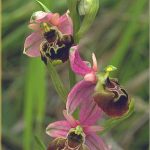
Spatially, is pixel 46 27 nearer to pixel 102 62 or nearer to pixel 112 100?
pixel 112 100

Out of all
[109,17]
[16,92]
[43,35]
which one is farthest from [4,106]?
[43,35]

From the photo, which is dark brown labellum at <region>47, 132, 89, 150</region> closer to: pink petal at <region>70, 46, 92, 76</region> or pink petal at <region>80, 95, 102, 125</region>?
pink petal at <region>80, 95, 102, 125</region>

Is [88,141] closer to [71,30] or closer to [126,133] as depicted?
[71,30]

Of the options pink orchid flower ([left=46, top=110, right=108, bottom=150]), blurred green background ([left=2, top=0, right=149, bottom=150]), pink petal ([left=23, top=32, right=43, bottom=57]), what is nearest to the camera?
pink orchid flower ([left=46, top=110, right=108, bottom=150])

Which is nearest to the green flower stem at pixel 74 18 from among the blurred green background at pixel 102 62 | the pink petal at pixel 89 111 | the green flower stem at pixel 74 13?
the green flower stem at pixel 74 13

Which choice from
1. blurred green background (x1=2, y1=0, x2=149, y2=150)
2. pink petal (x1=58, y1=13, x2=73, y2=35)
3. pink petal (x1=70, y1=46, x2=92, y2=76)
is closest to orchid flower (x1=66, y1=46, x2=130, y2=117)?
pink petal (x1=70, y1=46, x2=92, y2=76)

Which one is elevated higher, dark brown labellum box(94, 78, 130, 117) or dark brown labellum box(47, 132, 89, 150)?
dark brown labellum box(94, 78, 130, 117)
